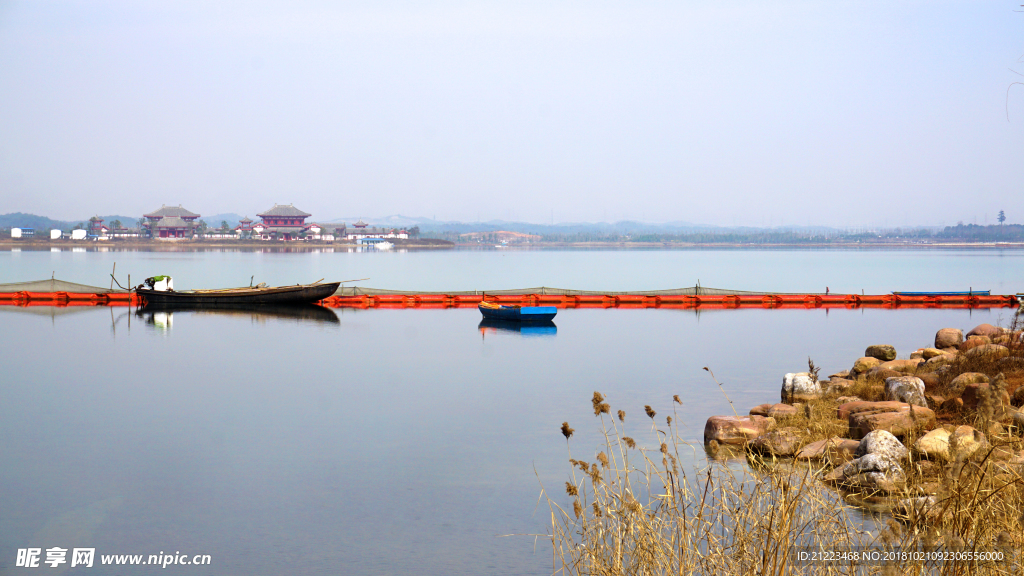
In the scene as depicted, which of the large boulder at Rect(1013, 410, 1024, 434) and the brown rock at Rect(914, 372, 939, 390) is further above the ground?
the large boulder at Rect(1013, 410, 1024, 434)

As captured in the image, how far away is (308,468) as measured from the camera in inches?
641

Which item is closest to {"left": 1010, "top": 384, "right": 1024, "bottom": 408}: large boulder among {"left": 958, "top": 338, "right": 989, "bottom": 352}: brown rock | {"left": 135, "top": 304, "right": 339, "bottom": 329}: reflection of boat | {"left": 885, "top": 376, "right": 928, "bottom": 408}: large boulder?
{"left": 885, "top": 376, "right": 928, "bottom": 408}: large boulder

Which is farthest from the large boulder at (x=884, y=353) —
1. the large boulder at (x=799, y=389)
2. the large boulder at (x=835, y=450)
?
the large boulder at (x=835, y=450)

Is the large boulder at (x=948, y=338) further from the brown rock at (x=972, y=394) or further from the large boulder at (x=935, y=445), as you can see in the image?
the large boulder at (x=935, y=445)

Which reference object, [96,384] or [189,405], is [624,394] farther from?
[96,384]

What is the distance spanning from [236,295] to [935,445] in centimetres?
4659

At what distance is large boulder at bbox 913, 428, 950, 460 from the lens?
12180 millimetres

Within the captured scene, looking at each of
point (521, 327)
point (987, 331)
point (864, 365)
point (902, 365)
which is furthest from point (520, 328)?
point (902, 365)

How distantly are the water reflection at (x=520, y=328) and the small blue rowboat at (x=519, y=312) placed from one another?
324 millimetres

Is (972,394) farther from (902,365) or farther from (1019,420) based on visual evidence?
(902,365)

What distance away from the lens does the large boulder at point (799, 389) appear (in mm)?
19547

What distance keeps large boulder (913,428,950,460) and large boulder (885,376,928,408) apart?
11.9 ft

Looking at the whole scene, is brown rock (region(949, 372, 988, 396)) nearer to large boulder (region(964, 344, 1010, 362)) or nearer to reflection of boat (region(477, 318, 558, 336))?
large boulder (region(964, 344, 1010, 362))

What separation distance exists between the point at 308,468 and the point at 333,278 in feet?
302
